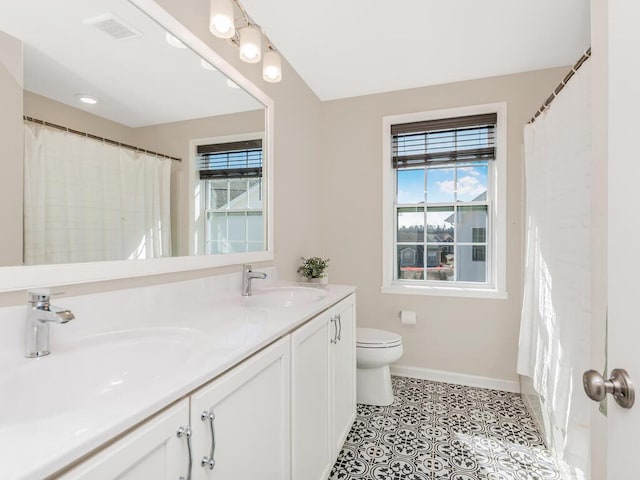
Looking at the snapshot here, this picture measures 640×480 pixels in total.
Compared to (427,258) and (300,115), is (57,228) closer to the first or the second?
(300,115)

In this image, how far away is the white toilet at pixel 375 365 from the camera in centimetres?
226

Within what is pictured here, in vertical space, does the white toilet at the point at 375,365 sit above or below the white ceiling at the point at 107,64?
below

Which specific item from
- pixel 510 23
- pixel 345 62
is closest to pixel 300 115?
pixel 345 62

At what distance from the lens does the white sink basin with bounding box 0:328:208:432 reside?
26.1 inches

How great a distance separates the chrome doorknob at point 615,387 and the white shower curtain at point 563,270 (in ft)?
2.86

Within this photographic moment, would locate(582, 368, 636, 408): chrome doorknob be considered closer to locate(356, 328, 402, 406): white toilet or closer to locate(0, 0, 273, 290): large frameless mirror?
locate(0, 0, 273, 290): large frameless mirror

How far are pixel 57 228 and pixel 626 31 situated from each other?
4.59ft

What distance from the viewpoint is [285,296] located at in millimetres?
1865

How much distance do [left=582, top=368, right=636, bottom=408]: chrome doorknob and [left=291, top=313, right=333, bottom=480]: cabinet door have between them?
85 centimetres

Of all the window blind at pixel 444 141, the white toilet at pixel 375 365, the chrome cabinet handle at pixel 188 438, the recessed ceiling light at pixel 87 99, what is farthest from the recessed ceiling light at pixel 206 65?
the white toilet at pixel 375 365

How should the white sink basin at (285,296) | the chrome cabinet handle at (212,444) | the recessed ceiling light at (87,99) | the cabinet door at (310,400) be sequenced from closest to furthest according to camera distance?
the chrome cabinet handle at (212,444), the recessed ceiling light at (87,99), the cabinet door at (310,400), the white sink basin at (285,296)

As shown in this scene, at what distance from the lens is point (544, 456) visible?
179 cm

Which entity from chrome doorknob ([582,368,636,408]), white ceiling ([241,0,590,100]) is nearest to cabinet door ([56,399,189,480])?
chrome doorknob ([582,368,636,408])

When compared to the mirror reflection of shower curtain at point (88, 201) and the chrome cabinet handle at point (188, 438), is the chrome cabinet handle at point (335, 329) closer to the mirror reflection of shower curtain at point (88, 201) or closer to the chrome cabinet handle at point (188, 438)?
the mirror reflection of shower curtain at point (88, 201)
